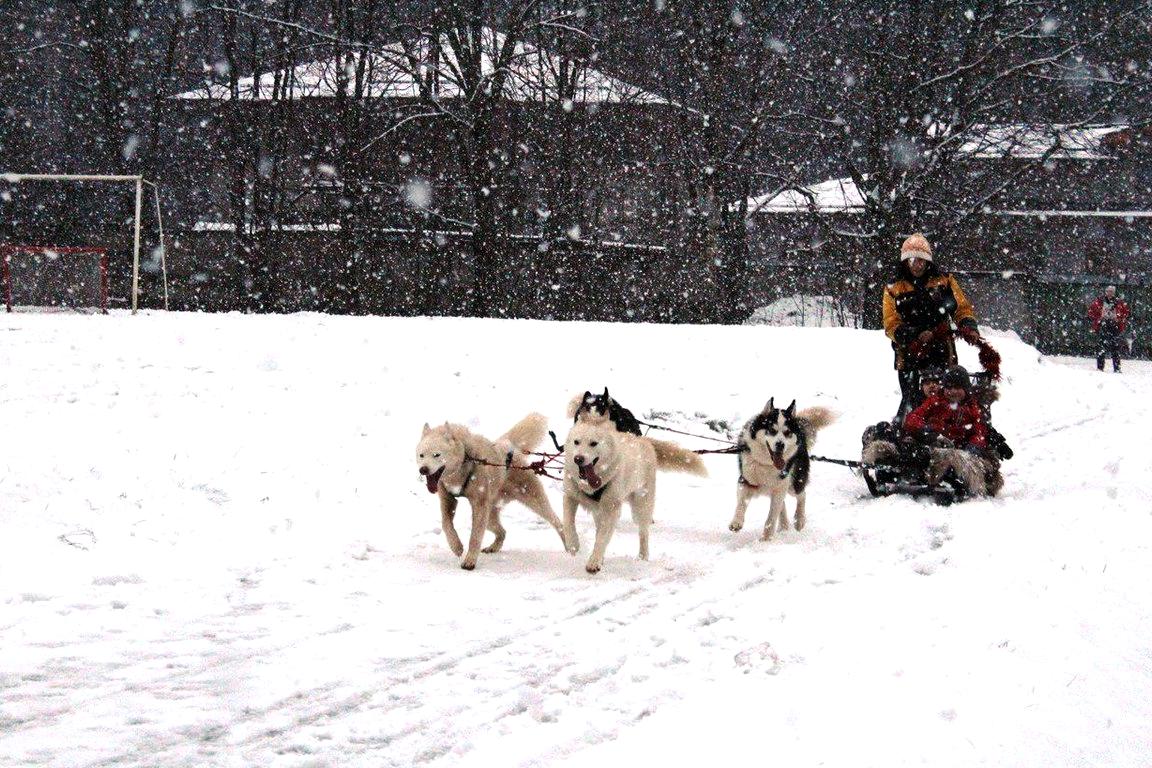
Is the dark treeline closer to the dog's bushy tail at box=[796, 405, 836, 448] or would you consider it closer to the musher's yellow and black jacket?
the musher's yellow and black jacket

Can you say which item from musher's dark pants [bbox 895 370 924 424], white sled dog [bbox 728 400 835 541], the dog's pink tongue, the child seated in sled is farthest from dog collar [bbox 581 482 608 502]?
musher's dark pants [bbox 895 370 924 424]

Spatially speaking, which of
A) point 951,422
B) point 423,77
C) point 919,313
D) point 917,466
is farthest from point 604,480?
point 423,77

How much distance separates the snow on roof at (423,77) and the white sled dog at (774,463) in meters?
16.9

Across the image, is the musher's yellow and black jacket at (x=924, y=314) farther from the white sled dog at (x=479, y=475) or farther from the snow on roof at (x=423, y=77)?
the snow on roof at (x=423, y=77)

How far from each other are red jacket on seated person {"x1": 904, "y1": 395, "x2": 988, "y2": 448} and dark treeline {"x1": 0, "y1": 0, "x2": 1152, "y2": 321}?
14589 millimetres

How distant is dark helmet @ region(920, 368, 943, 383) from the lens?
830cm

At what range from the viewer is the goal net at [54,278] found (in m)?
20.5

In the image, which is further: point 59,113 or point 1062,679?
point 59,113

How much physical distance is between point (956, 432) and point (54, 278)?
1941 centimetres

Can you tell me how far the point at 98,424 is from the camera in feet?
27.8

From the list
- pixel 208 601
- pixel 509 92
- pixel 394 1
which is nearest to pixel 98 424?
pixel 208 601

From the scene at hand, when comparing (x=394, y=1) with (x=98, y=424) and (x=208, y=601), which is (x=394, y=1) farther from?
(x=208, y=601)

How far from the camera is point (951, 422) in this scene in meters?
8.17

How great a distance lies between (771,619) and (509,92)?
66.9 ft
